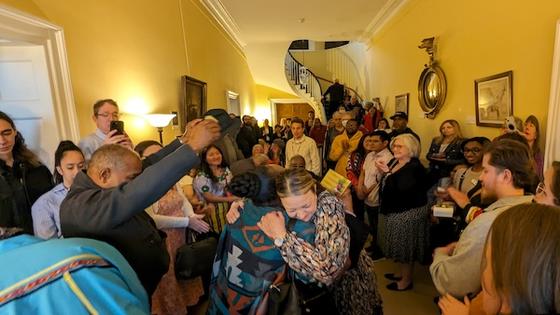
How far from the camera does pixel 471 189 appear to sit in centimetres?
241

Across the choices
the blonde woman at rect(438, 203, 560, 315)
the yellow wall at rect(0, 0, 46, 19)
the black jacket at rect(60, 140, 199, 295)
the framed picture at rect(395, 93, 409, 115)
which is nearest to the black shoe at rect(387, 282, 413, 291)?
the blonde woman at rect(438, 203, 560, 315)

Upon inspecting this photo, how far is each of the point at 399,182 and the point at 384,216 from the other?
0.36 m

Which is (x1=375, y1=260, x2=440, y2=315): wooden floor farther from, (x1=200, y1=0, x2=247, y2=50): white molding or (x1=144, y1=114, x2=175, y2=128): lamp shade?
(x1=200, y1=0, x2=247, y2=50): white molding

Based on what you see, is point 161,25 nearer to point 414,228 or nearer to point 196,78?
point 196,78

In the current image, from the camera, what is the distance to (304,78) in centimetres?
1148

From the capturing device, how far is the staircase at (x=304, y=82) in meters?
11.1

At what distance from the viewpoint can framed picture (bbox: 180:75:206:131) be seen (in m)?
4.11

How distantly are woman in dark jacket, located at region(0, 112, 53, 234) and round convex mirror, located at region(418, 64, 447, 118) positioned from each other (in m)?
4.28

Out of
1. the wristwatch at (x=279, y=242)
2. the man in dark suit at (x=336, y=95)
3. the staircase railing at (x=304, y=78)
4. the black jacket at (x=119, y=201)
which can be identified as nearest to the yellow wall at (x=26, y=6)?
the black jacket at (x=119, y=201)

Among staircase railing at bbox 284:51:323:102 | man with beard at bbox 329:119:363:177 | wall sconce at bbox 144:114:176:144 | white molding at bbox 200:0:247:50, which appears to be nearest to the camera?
wall sconce at bbox 144:114:176:144

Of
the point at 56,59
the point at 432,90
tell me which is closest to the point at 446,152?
Answer: the point at 432,90

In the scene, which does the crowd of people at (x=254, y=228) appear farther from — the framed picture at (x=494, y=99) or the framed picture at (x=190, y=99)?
the framed picture at (x=190, y=99)

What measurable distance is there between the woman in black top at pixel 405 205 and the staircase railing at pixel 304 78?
873 centimetres

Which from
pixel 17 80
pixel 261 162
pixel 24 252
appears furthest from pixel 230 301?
pixel 17 80
